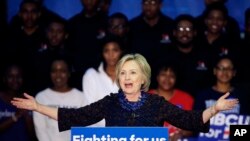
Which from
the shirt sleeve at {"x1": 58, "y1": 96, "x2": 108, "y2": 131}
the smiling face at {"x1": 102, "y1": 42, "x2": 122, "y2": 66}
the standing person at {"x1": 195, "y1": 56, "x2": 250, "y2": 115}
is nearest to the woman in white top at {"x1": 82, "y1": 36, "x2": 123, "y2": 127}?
the smiling face at {"x1": 102, "y1": 42, "x2": 122, "y2": 66}

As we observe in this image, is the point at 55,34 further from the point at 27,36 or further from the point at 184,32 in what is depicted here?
the point at 184,32

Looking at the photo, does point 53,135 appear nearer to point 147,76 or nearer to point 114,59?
point 114,59

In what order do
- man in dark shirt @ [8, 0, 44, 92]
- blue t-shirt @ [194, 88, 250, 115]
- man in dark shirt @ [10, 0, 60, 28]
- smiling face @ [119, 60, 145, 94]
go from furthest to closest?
man in dark shirt @ [10, 0, 60, 28] < man in dark shirt @ [8, 0, 44, 92] < blue t-shirt @ [194, 88, 250, 115] < smiling face @ [119, 60, 145, 94]

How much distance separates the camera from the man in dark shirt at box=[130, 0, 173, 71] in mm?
7223

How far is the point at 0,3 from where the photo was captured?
8.07 meters

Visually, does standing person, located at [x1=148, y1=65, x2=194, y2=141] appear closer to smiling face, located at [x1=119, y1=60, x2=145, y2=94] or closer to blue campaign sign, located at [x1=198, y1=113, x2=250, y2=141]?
blue campaign sign, located at [x1=198, y1=113, x2=250, y2=141]

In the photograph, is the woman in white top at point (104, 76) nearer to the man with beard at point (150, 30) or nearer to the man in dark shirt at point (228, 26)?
the man with beard at point (150, 30)

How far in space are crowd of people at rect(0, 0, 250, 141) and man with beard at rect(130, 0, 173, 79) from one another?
0.01 metres

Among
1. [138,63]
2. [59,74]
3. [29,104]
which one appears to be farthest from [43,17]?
[138,63]

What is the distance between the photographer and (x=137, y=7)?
8297mm

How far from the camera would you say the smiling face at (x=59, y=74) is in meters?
6.66

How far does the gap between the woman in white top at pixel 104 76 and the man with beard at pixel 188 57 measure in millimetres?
600

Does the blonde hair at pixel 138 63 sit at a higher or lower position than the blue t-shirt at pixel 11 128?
higher

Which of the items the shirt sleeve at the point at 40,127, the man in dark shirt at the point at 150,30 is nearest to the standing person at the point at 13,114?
the shirt sleeve at the point at 40,127
